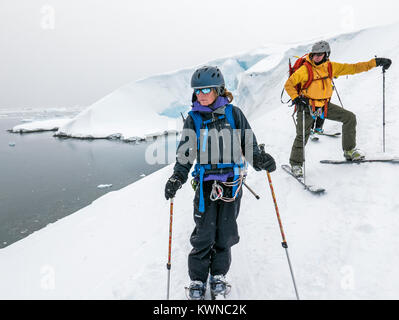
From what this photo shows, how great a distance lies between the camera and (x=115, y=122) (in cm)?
3750

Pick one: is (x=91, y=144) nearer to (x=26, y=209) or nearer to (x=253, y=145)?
(x=26, y=209)

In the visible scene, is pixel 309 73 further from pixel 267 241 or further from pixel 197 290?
pixel 197 290

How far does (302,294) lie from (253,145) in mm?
1377

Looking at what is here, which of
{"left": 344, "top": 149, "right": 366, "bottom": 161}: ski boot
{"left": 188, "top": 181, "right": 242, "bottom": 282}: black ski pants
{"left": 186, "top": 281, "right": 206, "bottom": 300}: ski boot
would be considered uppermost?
{"left": 344, "top": 149, "right": 366, "bottom": 161}: ski boot

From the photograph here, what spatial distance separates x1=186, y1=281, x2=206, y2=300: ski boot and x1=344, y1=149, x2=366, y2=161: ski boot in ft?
9.76

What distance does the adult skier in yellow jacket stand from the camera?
339 cm

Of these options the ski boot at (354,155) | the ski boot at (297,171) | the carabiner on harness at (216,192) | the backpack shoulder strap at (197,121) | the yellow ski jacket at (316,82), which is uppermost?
the yellow ski jacket at (316,82)

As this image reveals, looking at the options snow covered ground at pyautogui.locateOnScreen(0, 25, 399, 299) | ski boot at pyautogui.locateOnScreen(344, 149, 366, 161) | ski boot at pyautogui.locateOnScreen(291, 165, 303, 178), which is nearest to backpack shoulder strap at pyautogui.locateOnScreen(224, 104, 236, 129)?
snow covered ground at pyautogui.locateOnScreen(0, 25, 399, 299)

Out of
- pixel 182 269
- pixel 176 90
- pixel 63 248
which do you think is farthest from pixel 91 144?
pixel 182 269

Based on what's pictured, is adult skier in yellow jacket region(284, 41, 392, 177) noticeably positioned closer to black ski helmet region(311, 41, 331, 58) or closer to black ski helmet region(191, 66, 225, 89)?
black ski helmet region(311, 41, 331, 58)

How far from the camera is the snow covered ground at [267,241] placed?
2221 millimetres

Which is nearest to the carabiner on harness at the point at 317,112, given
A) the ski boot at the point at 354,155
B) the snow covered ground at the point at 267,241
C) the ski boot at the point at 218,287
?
the ski boot at the point at 354,155

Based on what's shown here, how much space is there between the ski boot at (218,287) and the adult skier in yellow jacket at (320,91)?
223 centimetres

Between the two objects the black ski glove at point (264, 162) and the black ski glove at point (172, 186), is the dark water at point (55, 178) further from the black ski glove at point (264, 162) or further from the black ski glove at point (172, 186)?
the black ski glove at point (264, 162)
